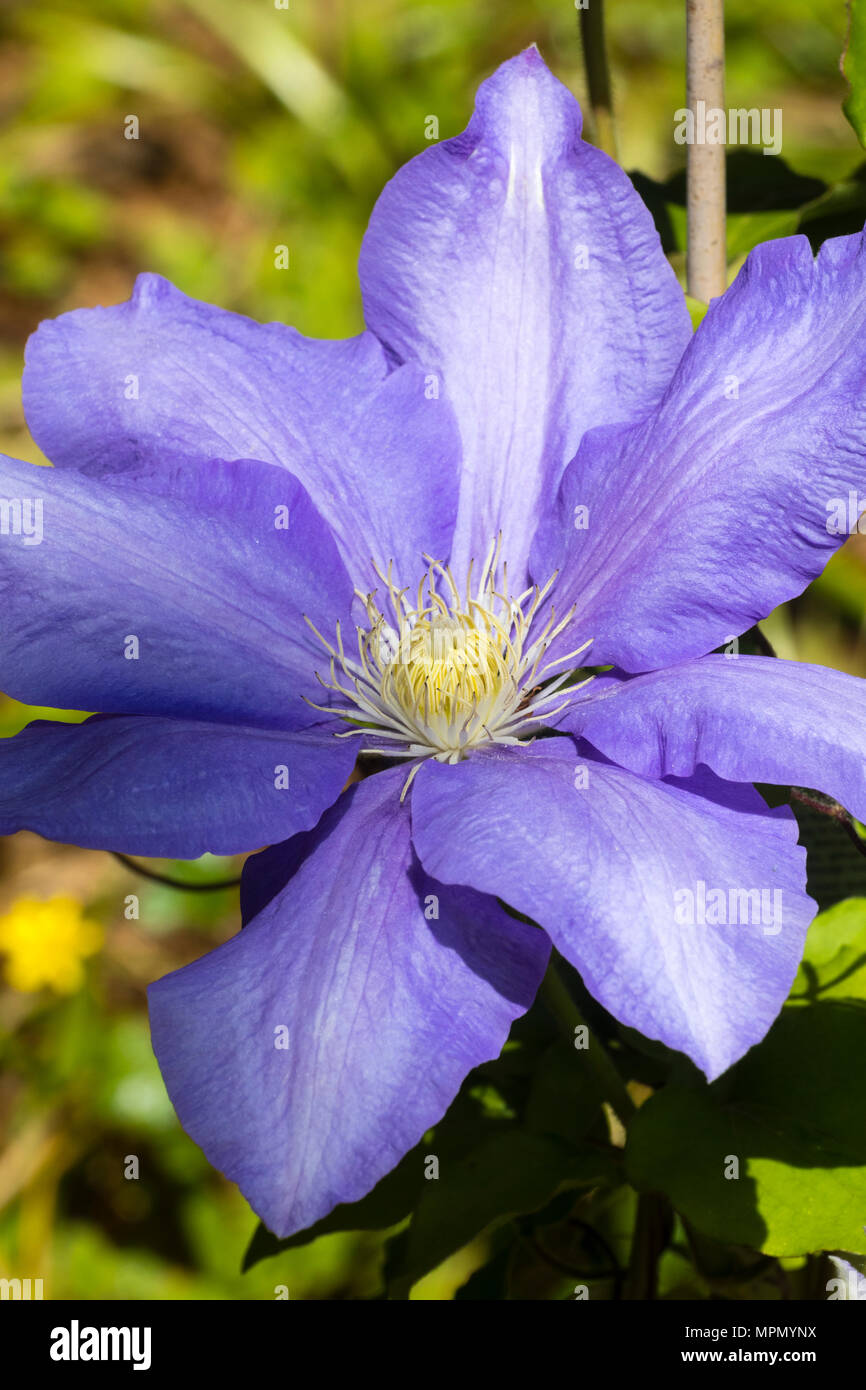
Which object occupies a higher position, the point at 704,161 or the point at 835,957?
the point at 704,161

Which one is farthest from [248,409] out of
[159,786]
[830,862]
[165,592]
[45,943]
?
[45,943]

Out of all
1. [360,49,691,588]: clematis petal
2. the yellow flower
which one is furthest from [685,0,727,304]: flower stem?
the yellow flower

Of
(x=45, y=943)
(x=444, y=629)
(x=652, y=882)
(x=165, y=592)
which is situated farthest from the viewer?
(x=45, y=943)

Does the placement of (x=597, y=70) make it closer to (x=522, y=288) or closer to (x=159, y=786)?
(x=522, y=288)

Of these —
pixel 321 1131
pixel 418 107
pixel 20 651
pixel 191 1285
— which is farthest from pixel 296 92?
pixel 321 1131

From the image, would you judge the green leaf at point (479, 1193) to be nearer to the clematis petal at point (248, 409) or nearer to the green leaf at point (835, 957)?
the green leaf at point (835, 957)

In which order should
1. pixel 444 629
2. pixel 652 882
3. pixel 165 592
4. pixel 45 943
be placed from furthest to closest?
pixel 45 943 → pixel 444 629 → pixel 165 592 → pixel 652 882
